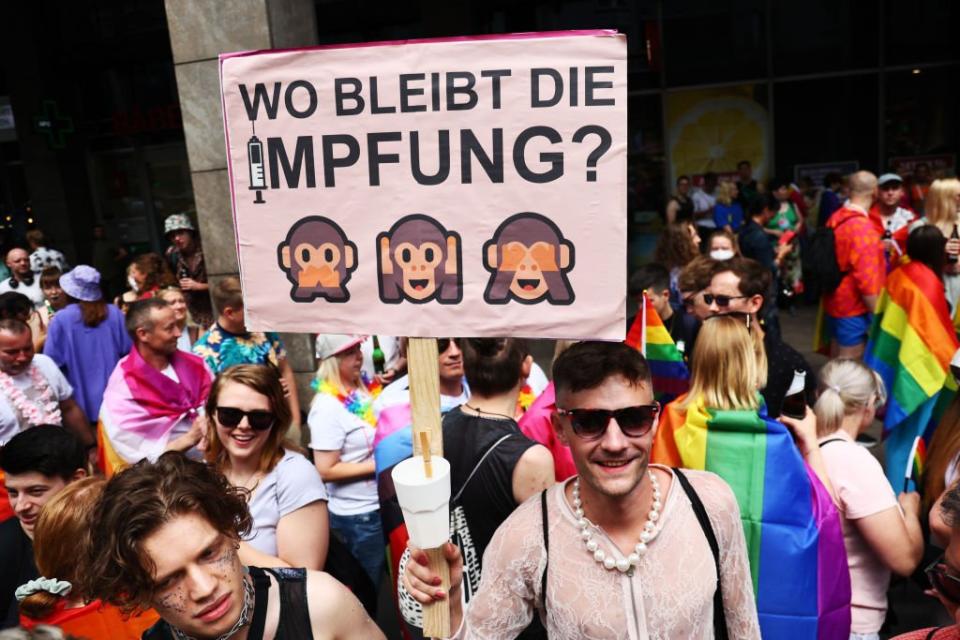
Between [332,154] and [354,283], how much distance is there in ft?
1.19

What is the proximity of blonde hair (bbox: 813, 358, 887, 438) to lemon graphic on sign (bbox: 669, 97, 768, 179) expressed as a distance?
962cm

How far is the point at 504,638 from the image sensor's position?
194cm

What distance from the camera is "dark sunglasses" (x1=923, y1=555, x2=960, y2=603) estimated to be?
1567mm

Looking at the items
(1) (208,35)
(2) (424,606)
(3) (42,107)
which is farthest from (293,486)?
(3) (42,107)

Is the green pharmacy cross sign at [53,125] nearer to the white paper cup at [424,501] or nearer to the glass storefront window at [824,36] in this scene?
the glass storefront window at [824,36]

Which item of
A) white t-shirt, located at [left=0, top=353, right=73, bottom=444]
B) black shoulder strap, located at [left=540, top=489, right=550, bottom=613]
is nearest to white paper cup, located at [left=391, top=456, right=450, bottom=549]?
black shoulder strap, located at [left=540, top=489, right=550, bottom=613]

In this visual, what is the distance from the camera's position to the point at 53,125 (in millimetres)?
13977

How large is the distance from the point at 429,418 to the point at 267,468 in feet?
3.42

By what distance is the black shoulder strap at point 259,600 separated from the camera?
6.15ft

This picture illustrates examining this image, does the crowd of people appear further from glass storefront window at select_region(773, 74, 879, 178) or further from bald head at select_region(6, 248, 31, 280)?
glass storefront window at select_region(773, 74, 879, 178)

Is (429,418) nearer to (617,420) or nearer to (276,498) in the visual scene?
(617,420)

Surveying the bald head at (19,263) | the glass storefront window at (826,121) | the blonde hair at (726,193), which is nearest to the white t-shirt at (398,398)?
the bald head at (19,263)

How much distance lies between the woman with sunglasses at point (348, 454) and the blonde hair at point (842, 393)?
2016 millimetres

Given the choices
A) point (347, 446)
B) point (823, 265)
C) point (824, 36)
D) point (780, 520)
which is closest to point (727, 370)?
point (780, 520)
